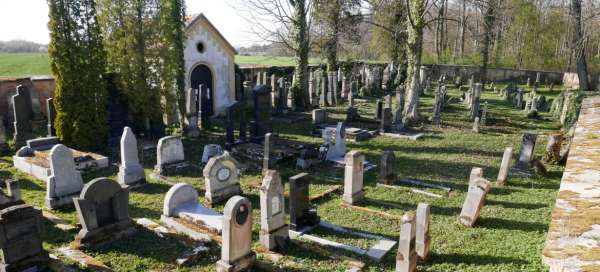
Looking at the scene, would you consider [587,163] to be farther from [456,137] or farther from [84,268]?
[456,137]

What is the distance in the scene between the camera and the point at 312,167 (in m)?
11.8

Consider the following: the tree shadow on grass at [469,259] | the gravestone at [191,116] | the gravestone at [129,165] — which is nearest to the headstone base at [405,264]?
the tree shadow on grass at [469,259]

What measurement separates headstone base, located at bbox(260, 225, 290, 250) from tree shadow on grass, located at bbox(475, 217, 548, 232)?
3645mm

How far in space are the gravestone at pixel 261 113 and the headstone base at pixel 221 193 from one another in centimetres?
482

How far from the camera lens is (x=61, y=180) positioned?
29.2 feet

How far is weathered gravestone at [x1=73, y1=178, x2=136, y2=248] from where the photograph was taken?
6812mm

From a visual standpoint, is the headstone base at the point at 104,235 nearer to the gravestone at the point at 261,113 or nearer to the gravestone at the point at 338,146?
the gravestone at the point at 338,146

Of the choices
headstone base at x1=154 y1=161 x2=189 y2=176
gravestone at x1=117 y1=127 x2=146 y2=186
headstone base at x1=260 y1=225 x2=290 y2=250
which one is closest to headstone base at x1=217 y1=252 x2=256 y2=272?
headstone base at x1=260 y1=225 x2=290 y2=250

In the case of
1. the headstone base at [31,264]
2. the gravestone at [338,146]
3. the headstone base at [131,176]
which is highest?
the gravestone at [338,146]

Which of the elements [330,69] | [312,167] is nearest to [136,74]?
[312,167]

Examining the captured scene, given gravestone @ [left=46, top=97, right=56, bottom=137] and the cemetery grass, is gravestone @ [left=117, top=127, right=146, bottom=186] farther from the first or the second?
gravestone @ [left=46, top=97, right=56, bottom=137]

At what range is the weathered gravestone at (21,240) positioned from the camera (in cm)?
581

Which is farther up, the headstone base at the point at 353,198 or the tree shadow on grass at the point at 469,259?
the headstone base at the point at 353,198

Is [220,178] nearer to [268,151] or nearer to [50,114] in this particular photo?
[268,151]
